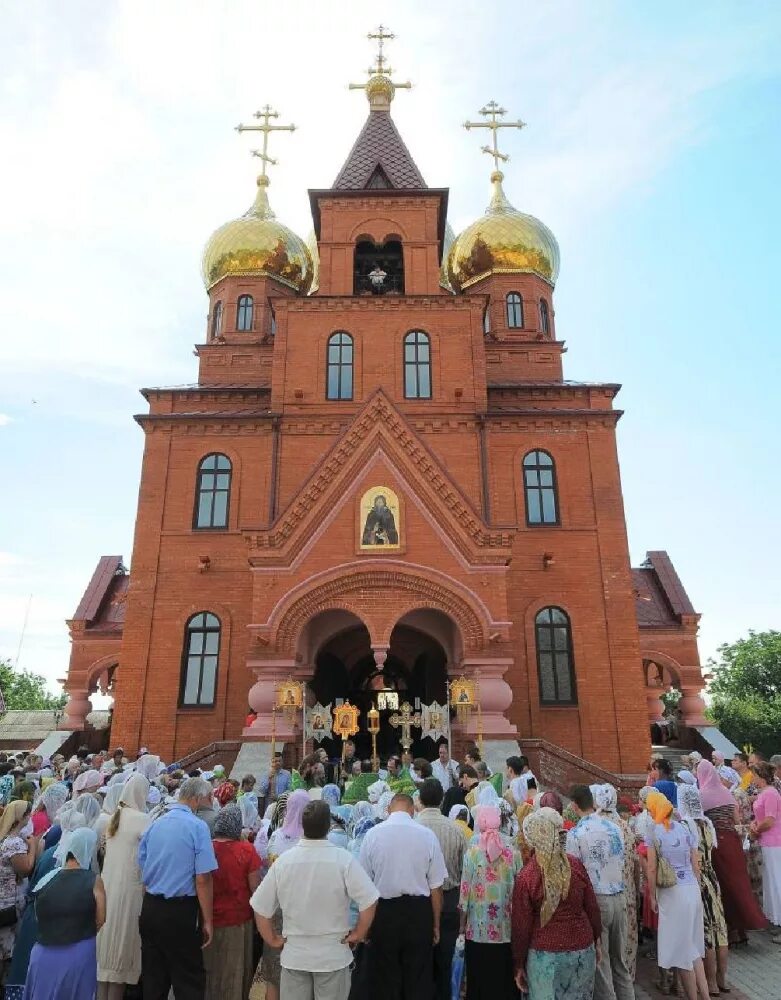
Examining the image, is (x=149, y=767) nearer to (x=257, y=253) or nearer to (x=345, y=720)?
(x=345, y=720)

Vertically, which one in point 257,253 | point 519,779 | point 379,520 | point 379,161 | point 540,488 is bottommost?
point 519,779

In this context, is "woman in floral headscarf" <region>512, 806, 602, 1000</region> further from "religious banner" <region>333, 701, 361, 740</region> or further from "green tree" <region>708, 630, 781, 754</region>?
"green tree" <region>708, 630, 781, 754</region>

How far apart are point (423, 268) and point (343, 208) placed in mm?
3200

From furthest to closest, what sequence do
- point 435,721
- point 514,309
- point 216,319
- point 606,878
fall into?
point 216,319 < point 514,309 < point 435,721 < point 606,878

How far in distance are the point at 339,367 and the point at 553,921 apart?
16864mm

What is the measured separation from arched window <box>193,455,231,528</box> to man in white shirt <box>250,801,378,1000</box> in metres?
15.4

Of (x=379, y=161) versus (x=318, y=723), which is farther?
(x=379, y=161)

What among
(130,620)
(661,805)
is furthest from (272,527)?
(661,805)

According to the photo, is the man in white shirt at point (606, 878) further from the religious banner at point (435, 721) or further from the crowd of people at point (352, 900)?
the religious banner at point (435, 721)

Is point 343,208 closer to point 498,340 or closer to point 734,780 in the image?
point 498,340

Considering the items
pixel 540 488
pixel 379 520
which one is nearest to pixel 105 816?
pixel 379 520

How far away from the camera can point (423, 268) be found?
2141 cm

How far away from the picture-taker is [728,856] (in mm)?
7312

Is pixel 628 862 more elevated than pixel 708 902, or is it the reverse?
pixel 628 862
